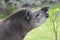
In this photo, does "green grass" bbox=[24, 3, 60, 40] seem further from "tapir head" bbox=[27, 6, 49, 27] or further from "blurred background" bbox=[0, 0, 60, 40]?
"tapir head" bbox=[27, 6, 49, 27]

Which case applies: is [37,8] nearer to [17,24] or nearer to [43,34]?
[43,34]

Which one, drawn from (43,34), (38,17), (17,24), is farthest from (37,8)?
(17,24)

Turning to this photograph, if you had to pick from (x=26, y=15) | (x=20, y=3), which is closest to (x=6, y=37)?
(x=26, y=15)

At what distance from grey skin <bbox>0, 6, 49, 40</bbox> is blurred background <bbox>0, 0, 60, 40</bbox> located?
1.07 metres

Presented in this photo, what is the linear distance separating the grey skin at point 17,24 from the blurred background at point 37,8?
1074mm

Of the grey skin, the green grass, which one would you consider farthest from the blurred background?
the grey skin

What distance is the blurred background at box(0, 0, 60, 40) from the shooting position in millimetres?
10336

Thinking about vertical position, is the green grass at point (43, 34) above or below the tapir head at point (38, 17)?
below

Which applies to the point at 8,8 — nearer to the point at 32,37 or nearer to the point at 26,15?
the point at 32,37

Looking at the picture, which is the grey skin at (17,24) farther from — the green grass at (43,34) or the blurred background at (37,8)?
the green grass at (43,34)

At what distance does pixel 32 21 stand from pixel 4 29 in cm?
71

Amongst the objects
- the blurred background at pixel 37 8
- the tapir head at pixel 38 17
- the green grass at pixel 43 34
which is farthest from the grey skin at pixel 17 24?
the green grass at pixel 43 34

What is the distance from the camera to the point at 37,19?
→ 299 inches

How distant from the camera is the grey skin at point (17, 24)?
720 cm
